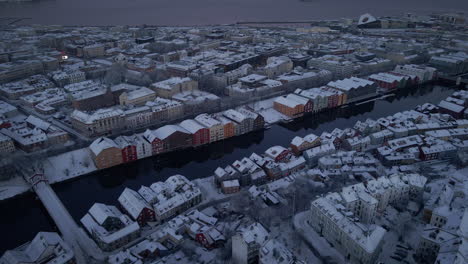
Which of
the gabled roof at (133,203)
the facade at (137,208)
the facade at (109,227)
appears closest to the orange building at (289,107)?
the gabled roof at (133,203)

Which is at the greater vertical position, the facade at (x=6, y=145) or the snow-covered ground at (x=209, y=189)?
the facade at (x=6, y=145)

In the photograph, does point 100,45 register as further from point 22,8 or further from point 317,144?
point 22,8

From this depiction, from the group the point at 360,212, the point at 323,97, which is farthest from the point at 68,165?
the point at 323,97

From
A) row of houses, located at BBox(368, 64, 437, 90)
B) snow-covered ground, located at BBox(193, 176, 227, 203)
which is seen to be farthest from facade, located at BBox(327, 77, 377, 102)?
snow-covered ground, located at BBox(193, 176, 227, 203)

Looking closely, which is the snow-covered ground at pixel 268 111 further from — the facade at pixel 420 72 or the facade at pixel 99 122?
the facade at pixel 420 72

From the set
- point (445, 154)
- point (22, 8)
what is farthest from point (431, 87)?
point (22, 8)

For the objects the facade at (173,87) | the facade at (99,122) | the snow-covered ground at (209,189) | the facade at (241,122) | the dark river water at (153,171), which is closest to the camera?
the dark river water at (153,171)
